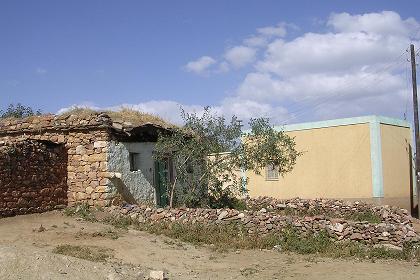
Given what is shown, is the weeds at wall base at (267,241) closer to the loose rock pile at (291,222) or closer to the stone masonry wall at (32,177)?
the loose rock pile at (291,222)

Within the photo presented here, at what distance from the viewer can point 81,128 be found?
49.4ft

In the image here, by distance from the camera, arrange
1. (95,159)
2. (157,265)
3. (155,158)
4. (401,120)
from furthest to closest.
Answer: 1. (401,120)
2. (155,158)
3. (95,159)
4. (157,265)

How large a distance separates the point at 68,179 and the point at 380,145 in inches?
511

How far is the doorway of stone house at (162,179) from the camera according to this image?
55.3ft

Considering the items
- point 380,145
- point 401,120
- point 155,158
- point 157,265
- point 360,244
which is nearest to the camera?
point 157,265

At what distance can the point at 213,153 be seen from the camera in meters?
15.6

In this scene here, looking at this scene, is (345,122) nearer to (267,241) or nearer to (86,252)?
(267,241)

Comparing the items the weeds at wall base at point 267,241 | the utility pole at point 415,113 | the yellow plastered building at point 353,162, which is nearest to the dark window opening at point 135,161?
the weeds at wall base at point 267,241

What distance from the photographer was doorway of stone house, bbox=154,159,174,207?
1686 centimetres

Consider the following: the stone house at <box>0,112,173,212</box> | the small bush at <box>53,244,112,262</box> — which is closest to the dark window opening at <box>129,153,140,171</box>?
the stone house at <box>0,112,173,212</box>

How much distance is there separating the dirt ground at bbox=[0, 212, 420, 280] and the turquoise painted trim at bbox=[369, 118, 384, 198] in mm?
10688

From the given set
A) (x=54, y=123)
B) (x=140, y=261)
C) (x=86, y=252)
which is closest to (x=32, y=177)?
(x=54, y=123)

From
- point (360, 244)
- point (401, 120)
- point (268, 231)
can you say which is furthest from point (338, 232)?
point (401, 120)

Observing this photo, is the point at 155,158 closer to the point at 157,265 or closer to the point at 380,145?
the point at 157,265
